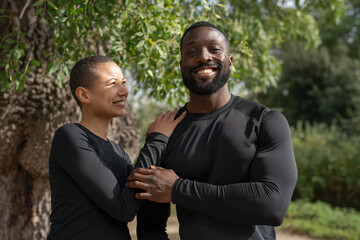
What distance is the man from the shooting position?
1.85 meters

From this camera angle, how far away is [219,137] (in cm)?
204

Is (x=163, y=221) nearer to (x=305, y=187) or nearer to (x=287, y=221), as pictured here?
Result: (x=287, y=221)

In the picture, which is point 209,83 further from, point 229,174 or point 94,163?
point 94,163

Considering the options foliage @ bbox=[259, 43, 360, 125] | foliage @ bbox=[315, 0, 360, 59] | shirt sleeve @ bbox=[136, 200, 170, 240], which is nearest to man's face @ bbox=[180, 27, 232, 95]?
shirt sleeve @ bbox=[136, 200, 170, 240]

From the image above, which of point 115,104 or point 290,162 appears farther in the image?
point 115,104

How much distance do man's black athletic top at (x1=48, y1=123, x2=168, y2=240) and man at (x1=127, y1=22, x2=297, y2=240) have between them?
0.29ft

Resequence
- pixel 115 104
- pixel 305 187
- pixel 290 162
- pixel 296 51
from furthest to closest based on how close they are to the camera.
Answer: pixel 296 51 < pixel 305 187 < pixel 115 104 < pixel 290 162

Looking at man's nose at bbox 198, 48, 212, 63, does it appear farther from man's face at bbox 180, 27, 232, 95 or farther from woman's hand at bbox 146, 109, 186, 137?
woman's hand at bbox 146, 109, 186, 137

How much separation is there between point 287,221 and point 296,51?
1423cm

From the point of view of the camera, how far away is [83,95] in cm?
217

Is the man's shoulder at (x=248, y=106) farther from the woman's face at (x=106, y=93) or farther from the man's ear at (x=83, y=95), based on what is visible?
the man's ear at (x=83, y=95)

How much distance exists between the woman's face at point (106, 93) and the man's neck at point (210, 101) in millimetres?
387

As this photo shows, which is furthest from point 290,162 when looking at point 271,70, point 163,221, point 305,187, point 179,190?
point 305,187

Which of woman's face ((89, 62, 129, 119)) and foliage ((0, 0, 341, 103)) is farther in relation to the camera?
foliage ((0, 0, 341, 103))
